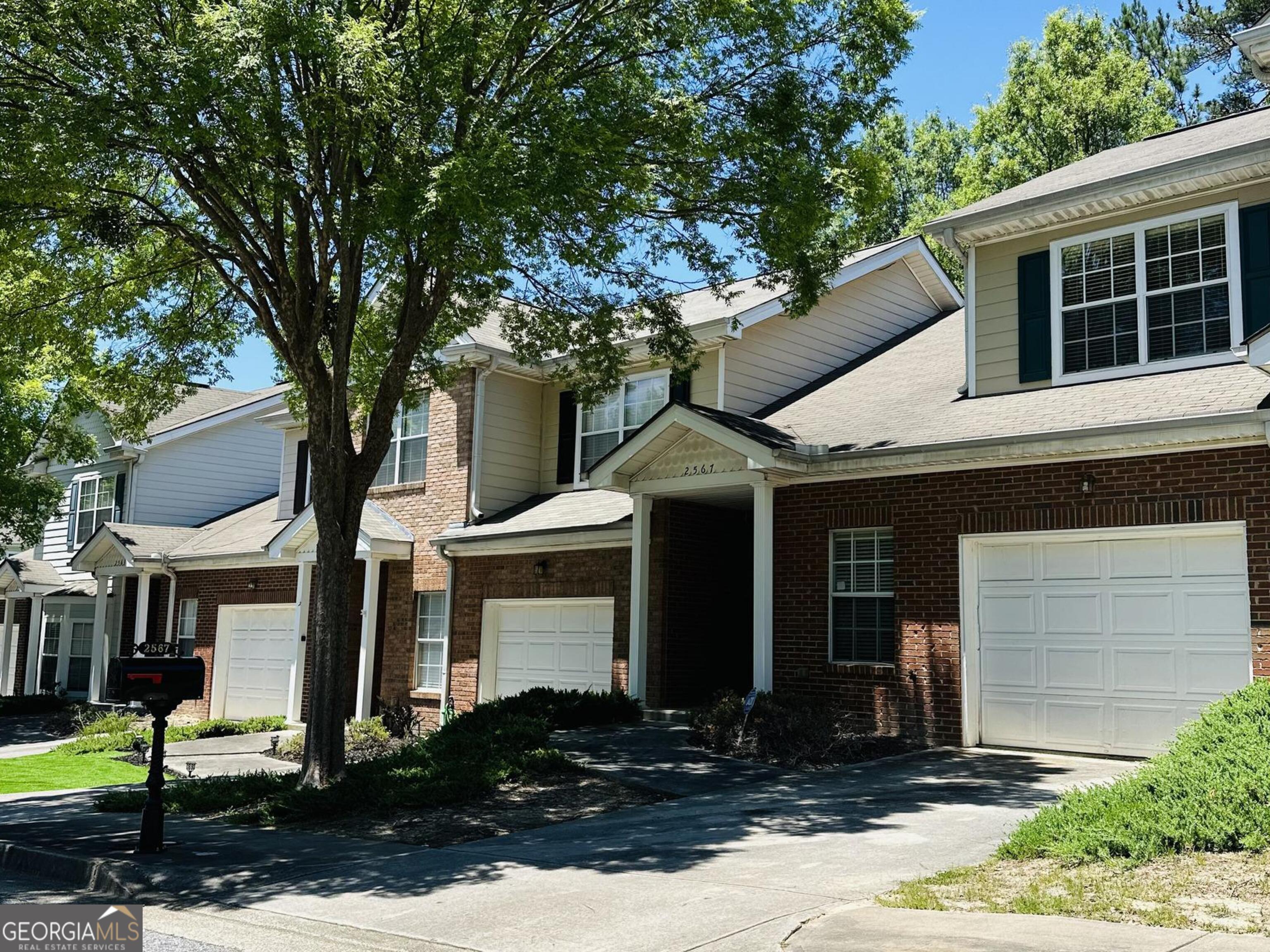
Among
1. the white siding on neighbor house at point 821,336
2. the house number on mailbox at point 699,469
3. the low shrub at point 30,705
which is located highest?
the white siding on neighbor house at point 821,336

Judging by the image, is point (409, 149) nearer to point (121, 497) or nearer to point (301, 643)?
point (301, 643)

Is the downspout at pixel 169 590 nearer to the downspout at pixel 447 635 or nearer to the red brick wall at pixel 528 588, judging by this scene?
the downspout at pixel 447 635

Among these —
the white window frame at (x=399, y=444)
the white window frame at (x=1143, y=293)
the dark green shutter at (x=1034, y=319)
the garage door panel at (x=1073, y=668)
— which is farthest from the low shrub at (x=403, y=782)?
the white window frame at (x=399, y=444)

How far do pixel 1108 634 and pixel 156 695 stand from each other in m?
9.48

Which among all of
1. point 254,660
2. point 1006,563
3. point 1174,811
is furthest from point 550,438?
point 1174,811

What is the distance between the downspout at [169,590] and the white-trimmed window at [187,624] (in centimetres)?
17

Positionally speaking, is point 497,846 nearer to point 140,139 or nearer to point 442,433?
point 140,139

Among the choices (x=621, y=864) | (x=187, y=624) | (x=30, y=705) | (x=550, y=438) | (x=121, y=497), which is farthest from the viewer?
(x=121, y=497)

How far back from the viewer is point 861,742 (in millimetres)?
12852

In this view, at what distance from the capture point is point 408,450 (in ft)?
71.9

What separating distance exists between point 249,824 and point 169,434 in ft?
66.8

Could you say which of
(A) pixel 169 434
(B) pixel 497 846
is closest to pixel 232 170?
(B) pixel 497 846

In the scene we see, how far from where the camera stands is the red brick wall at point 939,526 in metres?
11.5

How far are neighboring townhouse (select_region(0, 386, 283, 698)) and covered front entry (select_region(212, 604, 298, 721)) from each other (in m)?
3.62
